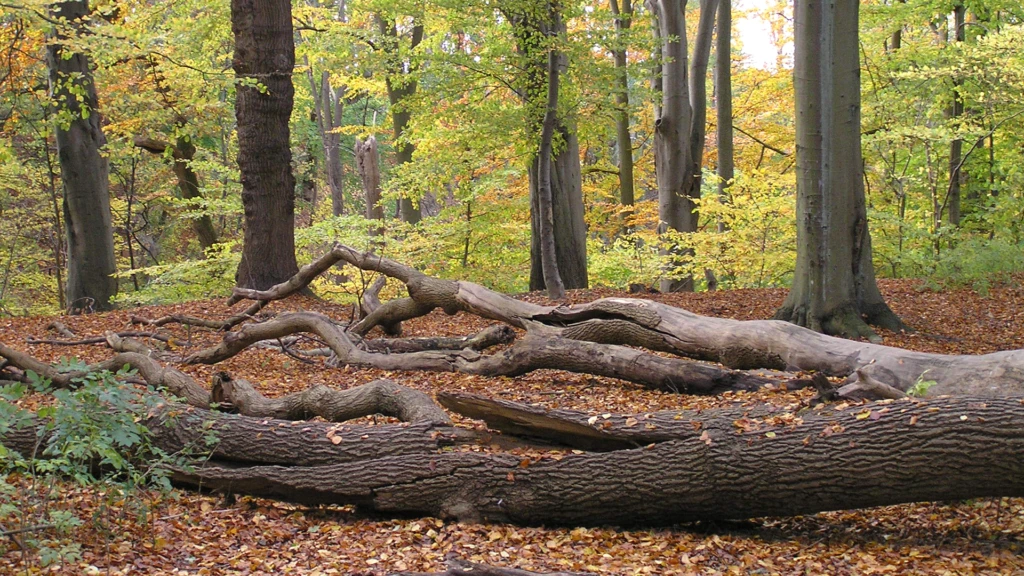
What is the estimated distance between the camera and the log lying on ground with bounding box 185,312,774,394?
6465 millimetres

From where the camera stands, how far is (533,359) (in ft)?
23.7

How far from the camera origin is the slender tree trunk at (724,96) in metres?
15.1

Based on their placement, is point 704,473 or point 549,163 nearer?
point 704,473

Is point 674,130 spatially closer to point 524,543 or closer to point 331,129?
point 524,543

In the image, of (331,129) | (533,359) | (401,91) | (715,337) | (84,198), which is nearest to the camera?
(715,337)

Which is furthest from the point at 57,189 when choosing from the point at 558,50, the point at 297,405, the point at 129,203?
the point at 297,405

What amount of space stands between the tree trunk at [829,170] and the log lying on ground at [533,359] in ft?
8.91

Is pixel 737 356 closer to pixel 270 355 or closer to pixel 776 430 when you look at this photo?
pixel 776 430

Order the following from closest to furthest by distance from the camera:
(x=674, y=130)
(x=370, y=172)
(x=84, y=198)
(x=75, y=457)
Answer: (x=75, y=457), (x=84, y=198), (x=674, y=130), (x=370, y=172)

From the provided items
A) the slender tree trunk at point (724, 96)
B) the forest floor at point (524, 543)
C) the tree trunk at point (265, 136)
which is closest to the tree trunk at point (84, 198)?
the tree trunk at point (265, 136)

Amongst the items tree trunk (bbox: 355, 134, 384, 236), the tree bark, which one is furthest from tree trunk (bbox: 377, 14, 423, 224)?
the tree bark

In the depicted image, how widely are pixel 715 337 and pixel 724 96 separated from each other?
9.16m

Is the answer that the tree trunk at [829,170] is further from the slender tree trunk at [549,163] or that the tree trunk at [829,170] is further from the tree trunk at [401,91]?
the tree trunk at [401,91]

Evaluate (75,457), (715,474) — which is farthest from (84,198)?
(715,474)
